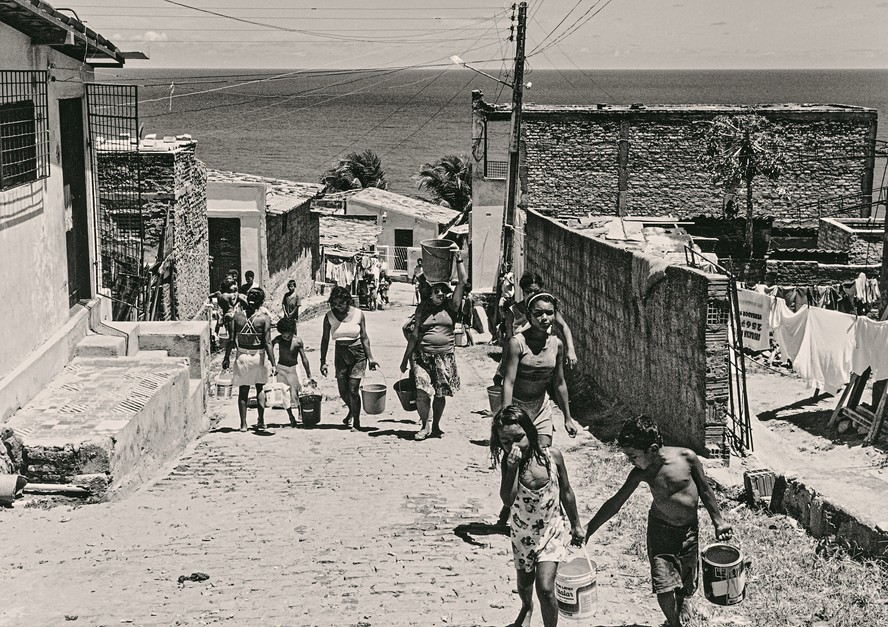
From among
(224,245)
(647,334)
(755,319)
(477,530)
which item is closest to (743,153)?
(755,319)

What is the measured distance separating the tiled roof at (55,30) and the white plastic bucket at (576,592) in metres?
7.07

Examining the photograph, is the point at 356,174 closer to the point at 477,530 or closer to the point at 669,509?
the point at 477,530

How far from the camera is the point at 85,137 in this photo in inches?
523

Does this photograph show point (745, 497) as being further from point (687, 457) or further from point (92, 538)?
point (92, 538)

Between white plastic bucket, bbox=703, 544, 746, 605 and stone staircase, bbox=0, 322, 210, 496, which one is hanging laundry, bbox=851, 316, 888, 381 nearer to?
white plastic bucket, bbox=703, 544, 746, 605

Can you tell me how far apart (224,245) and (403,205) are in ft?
66.9

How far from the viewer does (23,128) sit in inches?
416

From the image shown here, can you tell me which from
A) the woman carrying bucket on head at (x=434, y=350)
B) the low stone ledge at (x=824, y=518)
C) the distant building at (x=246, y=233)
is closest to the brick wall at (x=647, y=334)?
the low stone ledge at (x=824, y=518)

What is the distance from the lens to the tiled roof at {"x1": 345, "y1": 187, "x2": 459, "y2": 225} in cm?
4541

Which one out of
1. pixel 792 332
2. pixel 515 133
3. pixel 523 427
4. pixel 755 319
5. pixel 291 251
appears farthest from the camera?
pixel 291 251

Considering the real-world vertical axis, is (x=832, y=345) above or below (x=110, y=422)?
below

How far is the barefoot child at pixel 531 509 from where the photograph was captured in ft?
19.3

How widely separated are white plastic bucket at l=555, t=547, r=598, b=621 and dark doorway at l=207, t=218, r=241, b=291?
21651 mm

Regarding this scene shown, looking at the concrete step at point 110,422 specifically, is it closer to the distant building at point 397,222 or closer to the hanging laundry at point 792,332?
the hanging laundry at point 792,332
